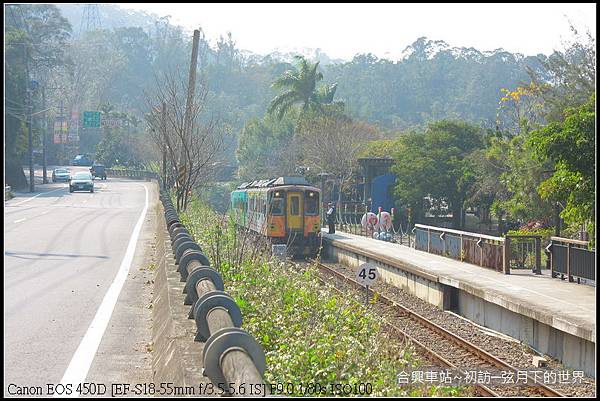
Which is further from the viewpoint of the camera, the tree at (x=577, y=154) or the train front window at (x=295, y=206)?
the train front window at (x=295, y=206)

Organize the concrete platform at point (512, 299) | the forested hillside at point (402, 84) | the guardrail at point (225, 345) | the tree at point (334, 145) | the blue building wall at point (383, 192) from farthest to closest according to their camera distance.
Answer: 1. the forested hillside at point (402, 84)
2. the tree at point (334, 145)
3. the blue building wall at point (383, 192)
4. the concrete platform at point (512, 299)
5. the guardrail at point (225, 345)

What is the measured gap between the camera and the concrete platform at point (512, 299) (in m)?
14.6

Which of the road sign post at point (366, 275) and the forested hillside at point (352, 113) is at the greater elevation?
the forested hillside at point (352, 113)

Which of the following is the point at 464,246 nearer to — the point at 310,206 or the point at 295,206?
the point at 310,206

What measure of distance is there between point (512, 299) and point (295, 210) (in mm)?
18513

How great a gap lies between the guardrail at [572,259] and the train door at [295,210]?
1447 centimetres

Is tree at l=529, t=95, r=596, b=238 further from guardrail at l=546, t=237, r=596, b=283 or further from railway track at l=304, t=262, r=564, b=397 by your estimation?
railway track at l=304, t=262, r=564, b=397

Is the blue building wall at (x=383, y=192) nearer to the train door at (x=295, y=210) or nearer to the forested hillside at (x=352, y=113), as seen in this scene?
the forested hillside at (x=352, y=113)

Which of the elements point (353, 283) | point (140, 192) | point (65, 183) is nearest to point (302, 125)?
point (140, 192)

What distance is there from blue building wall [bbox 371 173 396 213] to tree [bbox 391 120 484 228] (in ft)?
4.78

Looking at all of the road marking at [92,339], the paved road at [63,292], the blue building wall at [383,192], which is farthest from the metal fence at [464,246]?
the blue building wall at [383,192]

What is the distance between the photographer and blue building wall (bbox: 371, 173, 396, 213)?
49062mm

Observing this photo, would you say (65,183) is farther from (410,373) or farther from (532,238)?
(410,373)

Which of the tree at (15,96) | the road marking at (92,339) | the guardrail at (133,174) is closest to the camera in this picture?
the road marking at (92,339)
